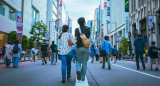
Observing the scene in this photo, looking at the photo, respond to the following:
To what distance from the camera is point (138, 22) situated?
37.9 metres

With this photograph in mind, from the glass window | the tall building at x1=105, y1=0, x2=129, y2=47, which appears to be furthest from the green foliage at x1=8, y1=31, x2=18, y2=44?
the tall building at x1=105, y1=0, x2=129, y2=47

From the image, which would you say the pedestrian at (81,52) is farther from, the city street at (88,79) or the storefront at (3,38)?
the storefront at (3,38)

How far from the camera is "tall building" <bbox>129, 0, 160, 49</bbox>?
27625 millimetres

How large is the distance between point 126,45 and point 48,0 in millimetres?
42409

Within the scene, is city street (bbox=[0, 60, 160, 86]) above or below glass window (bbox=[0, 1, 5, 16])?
below

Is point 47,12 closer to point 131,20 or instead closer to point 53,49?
point 131,20

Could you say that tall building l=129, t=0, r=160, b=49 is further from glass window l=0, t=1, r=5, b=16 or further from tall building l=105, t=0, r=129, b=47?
glass window l=0, t=1, r=5, b=16

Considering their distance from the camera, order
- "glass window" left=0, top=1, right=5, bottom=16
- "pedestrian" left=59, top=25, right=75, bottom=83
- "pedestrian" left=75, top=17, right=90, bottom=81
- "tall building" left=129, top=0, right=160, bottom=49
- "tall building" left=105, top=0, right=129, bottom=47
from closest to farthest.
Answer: "pedestrian" left=75, top=17, right=90, bottom=81 → "pedestrian" left=59, top=25, right=75, bottom=83 → "tall building" left=129, top=0, right=160, bottom=49 → "glass window" left=0, top=1, right=5, bottom=16 → "tall building" left=105, top=0, right=129, bottom=47

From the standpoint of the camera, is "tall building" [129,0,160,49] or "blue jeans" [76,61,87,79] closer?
"blue jeans" [76,61,87,79]

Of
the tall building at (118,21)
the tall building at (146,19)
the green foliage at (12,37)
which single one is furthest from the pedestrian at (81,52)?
→ the tall building at (118,21)

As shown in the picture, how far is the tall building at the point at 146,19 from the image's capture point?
1088 inches

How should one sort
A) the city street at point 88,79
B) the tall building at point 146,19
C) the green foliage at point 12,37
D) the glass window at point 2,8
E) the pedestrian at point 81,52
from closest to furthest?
the city street at point 88,79
the pedestrian at point 81,52
the tall building at point 146,19
the glass window at point 2,8
the green foliage at point 12,37

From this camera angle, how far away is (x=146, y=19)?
109 ft

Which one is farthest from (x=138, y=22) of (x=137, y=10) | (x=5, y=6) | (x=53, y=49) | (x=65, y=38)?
(x=65, y=38)
